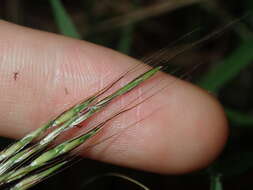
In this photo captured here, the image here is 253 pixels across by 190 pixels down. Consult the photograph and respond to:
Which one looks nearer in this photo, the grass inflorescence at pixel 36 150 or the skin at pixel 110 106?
the grass inflorescence at pixel 36 150

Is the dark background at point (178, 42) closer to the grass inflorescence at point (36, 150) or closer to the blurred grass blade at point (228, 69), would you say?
the blurred grass blade at point (228, 69)

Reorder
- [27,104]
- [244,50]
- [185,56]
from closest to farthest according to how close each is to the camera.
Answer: [27,104]
[244,50]
[185,56]

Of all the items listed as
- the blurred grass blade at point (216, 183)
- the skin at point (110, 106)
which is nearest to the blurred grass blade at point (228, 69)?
the skin at point (110, 106)

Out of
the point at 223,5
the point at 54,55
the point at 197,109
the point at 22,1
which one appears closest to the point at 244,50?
the point at 197,109

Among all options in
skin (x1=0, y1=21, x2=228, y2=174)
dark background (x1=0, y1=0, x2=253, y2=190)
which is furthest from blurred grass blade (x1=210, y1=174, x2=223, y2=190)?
dark background (x1=0, y1=0, x2=253, y2=190)

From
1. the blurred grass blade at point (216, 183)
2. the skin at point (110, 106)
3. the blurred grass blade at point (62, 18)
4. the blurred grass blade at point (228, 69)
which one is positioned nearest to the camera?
the blurred grass blade at point (216, 183)

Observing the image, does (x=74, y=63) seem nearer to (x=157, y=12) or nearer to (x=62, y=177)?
(x=62, y=177)

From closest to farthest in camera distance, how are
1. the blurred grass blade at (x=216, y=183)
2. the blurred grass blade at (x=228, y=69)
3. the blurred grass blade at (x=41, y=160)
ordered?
the blurred grass blade at (x=41, y=160) → the blurred grass blade at (x=216, y=183) → the blurred grass blade at (x=228, y=69)

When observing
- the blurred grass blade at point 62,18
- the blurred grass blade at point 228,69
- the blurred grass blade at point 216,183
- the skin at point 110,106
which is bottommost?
the blurred grass blade at point 216,183

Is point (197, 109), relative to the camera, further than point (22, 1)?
No
